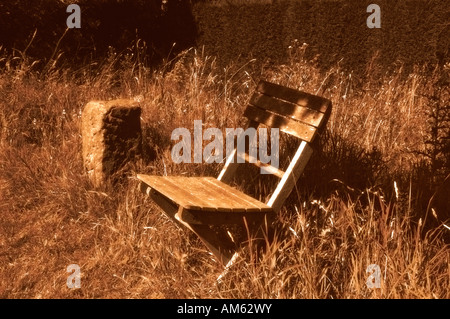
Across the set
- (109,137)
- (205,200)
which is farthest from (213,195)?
(109,137)

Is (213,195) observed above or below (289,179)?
below

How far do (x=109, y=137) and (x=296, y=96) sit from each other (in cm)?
148

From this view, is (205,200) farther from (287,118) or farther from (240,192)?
(287,118)

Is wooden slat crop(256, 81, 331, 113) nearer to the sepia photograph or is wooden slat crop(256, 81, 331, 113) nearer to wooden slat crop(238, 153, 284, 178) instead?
the sepia photograph

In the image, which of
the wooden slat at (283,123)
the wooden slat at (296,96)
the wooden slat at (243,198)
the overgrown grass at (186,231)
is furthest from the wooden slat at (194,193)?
the wooden slat at (296,96)

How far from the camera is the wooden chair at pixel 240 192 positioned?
3895 millimetres

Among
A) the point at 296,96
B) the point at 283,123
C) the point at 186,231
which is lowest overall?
the point at 186,231

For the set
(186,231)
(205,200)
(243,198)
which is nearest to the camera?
(205,200)

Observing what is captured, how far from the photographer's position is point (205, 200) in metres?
4.02

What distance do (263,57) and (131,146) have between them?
4.27 metres

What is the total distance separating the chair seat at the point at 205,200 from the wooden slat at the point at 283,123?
50cm
